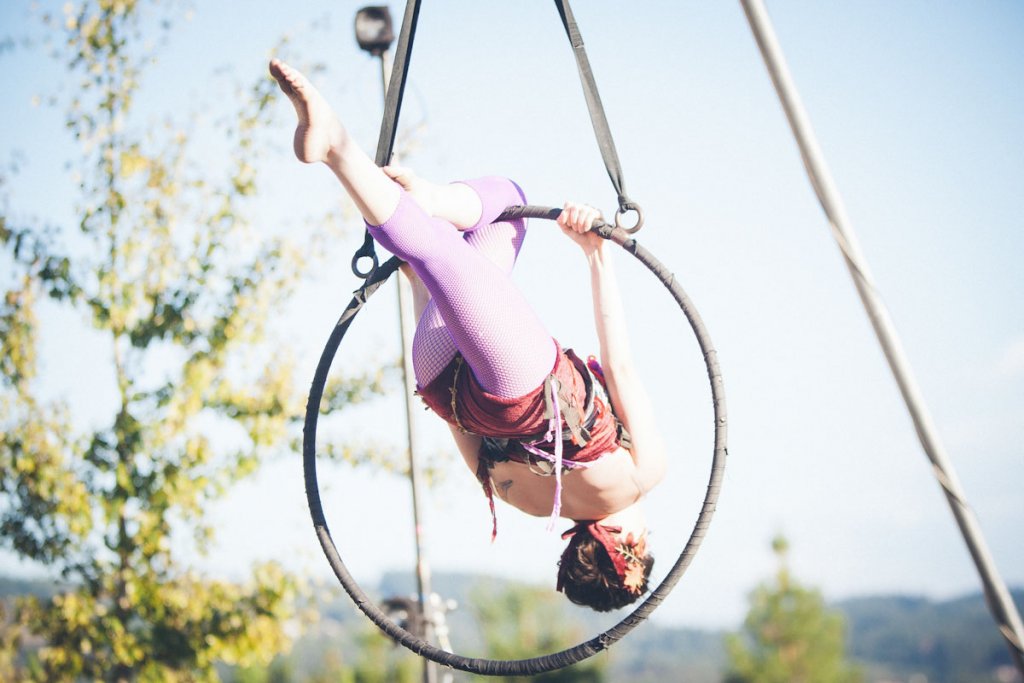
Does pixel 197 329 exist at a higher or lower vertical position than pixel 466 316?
higher

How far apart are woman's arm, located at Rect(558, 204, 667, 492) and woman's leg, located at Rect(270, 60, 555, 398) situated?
0.54 ft

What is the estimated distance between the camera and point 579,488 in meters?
2.54

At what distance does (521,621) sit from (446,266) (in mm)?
21165

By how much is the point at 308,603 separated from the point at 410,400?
62.2 inches

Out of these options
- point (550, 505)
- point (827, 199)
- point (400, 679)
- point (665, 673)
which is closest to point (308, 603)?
point (550, 505)

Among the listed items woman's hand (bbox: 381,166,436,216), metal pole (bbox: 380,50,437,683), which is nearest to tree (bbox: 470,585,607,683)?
metal pole (bbox: 380,50,437,683)

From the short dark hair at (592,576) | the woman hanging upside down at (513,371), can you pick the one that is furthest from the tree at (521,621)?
the woman hanging upside down at (513,371)

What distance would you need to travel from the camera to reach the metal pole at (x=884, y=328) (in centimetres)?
182

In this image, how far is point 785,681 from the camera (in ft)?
83.7

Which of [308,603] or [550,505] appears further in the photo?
[308,603]

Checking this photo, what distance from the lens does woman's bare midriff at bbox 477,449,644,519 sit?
2.50 m

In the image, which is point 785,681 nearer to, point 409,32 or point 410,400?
point 410,400

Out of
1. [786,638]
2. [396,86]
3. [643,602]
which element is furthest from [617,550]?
[786,638]

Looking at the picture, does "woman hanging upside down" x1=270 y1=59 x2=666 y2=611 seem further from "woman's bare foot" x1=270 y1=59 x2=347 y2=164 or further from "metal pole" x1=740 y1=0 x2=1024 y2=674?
"metal pole" x1=740 y1=0 x2=1024 y2=674
